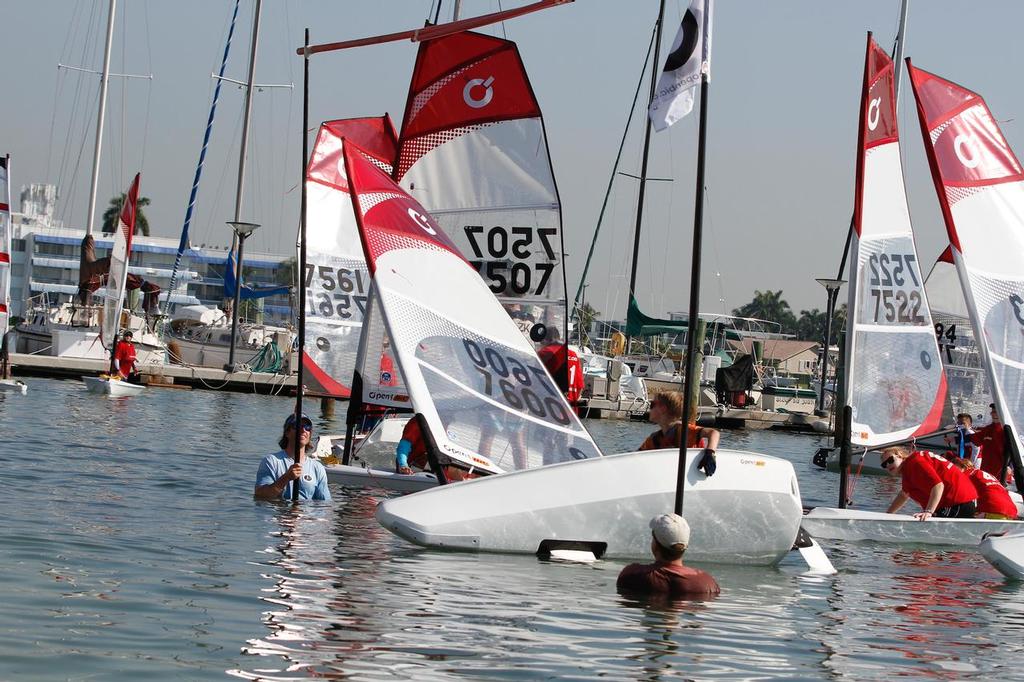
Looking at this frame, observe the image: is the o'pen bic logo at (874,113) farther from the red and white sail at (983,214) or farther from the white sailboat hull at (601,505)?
the white sailboat hull at (601,505)

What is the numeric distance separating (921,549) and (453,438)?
15.2 feet

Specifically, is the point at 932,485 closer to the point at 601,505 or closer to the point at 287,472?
the point at 601,505

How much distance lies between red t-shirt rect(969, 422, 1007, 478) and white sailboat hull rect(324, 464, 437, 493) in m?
6.90

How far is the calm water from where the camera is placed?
611 cm

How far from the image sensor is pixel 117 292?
93.3 ft

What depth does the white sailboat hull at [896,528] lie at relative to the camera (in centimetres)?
1211

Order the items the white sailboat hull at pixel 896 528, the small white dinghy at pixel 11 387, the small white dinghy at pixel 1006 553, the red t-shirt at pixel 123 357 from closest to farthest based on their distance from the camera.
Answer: the small white dinghy at pixel 1006 553 → the white sailboat hull at pixel 896 528 → the small white dinghy at pixel 11 387 → the red t-shirt at pixel 123 357

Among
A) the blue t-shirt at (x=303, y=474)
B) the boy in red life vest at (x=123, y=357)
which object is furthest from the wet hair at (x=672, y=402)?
the boy in red life vest at (x=123, y=357)

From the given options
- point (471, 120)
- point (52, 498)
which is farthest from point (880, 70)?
point (52, 498)

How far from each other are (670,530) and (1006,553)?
3695 mm

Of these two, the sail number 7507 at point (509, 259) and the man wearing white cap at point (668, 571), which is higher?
the sail number 7507 at point (509, 259)

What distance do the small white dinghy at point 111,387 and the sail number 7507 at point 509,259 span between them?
52.5 feet

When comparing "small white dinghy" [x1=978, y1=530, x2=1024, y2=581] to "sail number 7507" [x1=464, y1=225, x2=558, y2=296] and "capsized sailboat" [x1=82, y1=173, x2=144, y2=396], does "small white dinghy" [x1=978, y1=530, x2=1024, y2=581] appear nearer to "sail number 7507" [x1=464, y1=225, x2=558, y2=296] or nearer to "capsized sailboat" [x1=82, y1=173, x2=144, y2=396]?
"sail number 7507" [x1=464, y1=225, x2=558, y2=296]

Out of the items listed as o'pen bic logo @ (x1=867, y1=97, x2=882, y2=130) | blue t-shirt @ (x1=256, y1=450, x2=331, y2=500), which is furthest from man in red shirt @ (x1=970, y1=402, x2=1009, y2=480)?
blue t-shirt @ (x1=256, y1=450, x2=331, y2=500)
